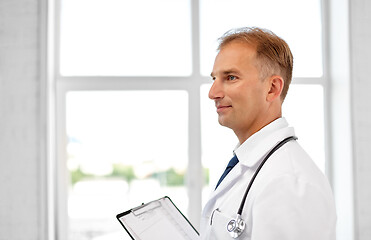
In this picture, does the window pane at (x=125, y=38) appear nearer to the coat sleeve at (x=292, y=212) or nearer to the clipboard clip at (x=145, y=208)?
the clipboard clip at (x=145, y=208)

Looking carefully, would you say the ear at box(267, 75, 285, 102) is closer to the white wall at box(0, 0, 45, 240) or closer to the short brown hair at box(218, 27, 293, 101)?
the short brown hair at box(218, 27, 293, 101)

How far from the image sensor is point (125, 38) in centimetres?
280

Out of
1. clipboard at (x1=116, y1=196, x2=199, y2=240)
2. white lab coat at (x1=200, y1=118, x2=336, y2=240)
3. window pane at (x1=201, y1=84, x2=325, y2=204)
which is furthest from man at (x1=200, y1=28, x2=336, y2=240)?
window pane at (x1=201, y1=84, x2=325, y2=204)

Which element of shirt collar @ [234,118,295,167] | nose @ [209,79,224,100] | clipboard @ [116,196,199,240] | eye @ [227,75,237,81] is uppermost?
eye @ [227,75,237,81]

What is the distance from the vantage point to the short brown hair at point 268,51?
44.7 inches

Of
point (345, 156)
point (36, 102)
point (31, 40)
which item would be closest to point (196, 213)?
point (345, 156)

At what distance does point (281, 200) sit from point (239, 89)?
1.16ft

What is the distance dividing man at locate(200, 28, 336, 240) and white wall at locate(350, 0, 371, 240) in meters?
1.73

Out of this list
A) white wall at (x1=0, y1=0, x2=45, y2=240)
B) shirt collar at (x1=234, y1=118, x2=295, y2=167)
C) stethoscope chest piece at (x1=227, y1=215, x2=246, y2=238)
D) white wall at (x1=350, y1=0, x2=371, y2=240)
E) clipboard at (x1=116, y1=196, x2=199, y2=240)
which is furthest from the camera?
white wall at (x1=350, y1=0, x2=371, y2=240)

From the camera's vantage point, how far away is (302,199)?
884mm

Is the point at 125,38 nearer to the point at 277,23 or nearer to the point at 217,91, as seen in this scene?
the point at 277,23

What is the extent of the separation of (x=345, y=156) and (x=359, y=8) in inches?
38.7

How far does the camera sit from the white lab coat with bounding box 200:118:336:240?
877 millimetres

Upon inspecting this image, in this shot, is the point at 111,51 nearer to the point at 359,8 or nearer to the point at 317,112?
the point at 317,112
